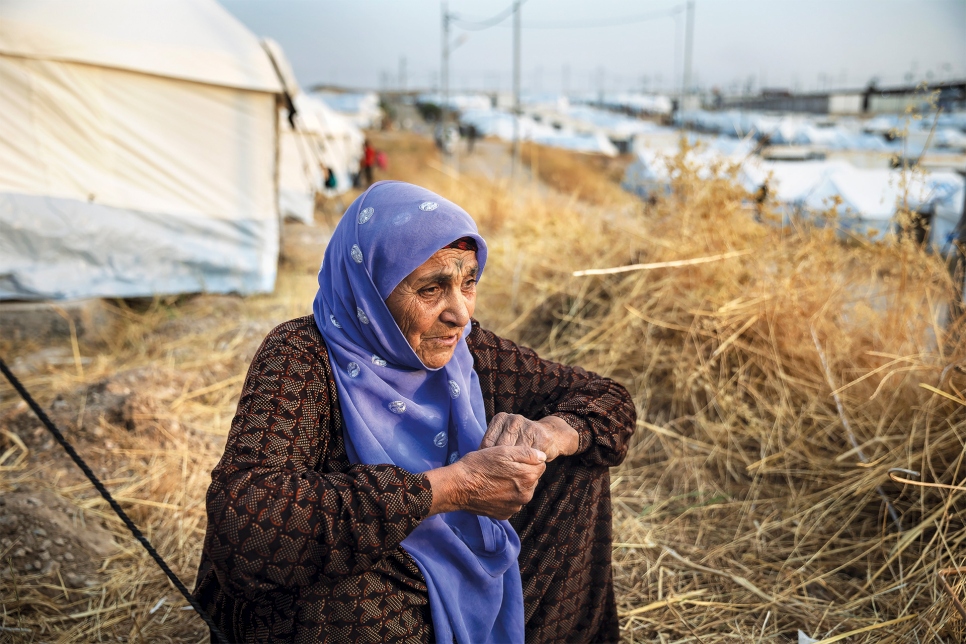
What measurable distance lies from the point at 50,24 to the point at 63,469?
369 cm

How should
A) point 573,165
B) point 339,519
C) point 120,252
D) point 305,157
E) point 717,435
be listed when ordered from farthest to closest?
Answer: 1. point 573,165
2. point 305,157
3. point 120,252
4. point 717,435
5. point 339,519

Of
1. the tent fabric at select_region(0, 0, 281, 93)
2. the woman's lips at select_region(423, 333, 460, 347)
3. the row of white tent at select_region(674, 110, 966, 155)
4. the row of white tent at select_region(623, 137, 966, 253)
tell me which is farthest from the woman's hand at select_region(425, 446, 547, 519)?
the row of white tent at select_region(674, 110, 966, 155)

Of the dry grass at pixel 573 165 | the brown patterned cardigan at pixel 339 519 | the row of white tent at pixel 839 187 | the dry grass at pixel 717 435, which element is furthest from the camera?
the dry grass at pixel 573 165

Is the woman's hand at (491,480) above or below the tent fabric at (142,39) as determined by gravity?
below

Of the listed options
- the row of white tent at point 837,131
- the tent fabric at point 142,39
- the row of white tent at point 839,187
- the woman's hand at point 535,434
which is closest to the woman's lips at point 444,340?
the woman's hand at point 535,434

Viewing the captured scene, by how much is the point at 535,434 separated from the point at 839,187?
1337cm

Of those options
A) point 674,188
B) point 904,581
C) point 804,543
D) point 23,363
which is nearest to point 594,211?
point 674,188

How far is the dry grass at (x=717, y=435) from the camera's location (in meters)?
2.11

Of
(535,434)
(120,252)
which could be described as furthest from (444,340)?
(120,252)

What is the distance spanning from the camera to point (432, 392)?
5.13 feet

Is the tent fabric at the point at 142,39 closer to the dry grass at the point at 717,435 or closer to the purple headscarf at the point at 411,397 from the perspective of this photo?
the dry grass at the point at 717,435

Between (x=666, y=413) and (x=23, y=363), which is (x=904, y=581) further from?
(x=23, y=363)

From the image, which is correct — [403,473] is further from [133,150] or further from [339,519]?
[133,150]

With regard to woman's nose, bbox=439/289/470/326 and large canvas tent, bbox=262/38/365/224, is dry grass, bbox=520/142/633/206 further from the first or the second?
woman's nose, bbox=439/289/470/326
